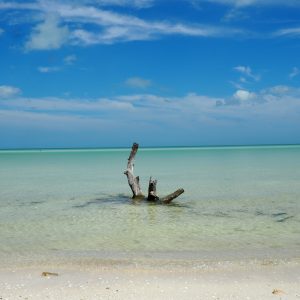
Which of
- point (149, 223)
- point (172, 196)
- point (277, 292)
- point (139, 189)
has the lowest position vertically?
point (149, 223)

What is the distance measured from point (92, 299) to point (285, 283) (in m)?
3.93

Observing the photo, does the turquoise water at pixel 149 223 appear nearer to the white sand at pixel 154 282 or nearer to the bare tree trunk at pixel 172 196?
the bare tree trunk at pixel 172 196

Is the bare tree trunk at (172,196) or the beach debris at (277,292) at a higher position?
the bare tree trunk at (172,196)

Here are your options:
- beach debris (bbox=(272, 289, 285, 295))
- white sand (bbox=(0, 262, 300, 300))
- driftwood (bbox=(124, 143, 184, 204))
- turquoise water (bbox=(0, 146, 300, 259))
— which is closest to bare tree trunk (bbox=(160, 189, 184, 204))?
driftwood (bbox=(124, 143, 184, 204))

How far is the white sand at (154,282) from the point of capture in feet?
26.6

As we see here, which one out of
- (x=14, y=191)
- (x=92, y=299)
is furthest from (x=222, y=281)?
(x=14, y=191)

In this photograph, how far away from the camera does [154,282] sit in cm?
898

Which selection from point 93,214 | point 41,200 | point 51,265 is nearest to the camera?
point 51,265

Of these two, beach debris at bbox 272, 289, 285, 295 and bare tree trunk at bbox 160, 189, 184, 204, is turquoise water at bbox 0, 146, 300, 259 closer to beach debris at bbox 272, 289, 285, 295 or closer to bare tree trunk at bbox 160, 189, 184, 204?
bare tree trunk at bbox 160, 189, 184, 204

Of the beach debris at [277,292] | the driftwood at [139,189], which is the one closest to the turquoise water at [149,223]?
the driftwood at [139,189]

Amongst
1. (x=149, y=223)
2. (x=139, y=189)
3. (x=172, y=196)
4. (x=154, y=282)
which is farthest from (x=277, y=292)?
(x=139, y=189)

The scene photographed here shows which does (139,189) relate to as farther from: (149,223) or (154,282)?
(154,282)

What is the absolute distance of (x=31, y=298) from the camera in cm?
793

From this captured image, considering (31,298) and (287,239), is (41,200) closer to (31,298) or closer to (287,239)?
(287,239)
